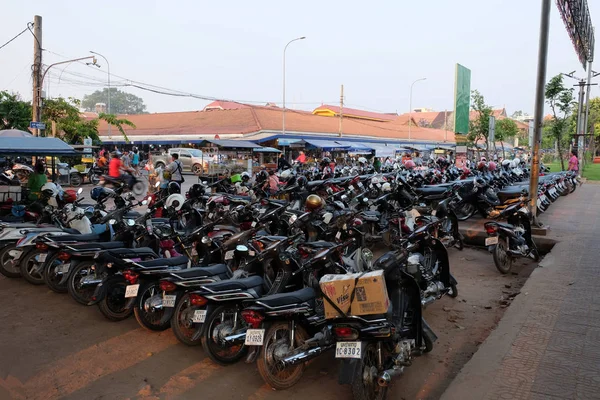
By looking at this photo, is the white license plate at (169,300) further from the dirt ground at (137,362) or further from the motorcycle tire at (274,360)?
the motorcycle tire at (274,360)

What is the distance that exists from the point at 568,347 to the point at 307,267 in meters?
2.32

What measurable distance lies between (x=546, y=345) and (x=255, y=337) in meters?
2.50

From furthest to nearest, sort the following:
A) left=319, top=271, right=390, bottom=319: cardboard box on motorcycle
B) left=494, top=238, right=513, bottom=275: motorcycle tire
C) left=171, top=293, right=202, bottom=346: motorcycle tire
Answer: left=494, top=238, right=513, bottom=275: motorcycle tire
left=171, top=293, right=202, bottom=346: motorcycle tire
left=319, top=271, right=390, bottom=319: cardboard box on motorcycle

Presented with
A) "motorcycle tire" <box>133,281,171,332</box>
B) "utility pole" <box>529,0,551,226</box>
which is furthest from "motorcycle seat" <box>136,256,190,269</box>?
"utility pole" <box>529,0,551,226</box>

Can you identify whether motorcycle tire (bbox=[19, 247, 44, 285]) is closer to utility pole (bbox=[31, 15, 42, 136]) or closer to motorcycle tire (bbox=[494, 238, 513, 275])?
motorcycle tire (bbox=[494, 238, 513, 275])

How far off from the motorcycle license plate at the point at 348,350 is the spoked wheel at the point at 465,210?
26.5ft

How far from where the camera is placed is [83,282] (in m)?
4.95

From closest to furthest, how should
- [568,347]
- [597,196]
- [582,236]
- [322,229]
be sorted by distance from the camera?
[568,347], [322,229], [582,236], [597,196]

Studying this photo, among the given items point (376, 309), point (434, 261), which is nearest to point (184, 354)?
point (376, 309)

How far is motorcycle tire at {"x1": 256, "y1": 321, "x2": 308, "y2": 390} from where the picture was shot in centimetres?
340

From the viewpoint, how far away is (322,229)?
22.5ft

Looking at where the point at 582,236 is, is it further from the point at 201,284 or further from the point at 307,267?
the point at 201,284

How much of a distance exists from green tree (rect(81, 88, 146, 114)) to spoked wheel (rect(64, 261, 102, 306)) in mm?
86332

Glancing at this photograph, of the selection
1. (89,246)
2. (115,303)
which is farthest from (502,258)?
(89,246)
